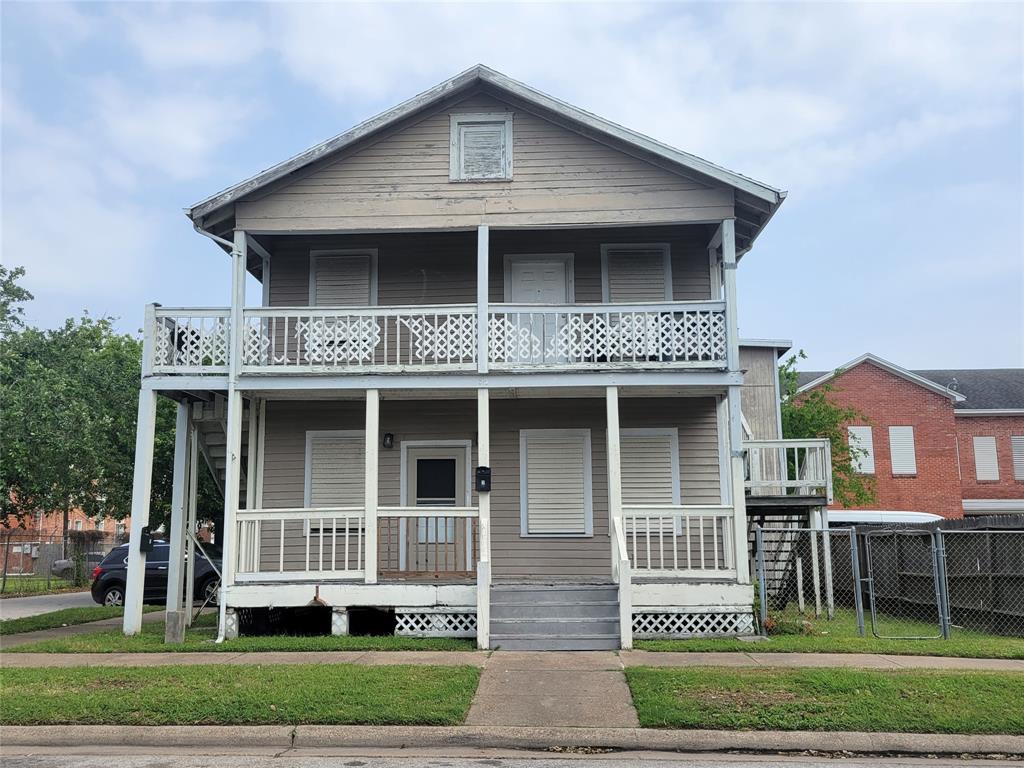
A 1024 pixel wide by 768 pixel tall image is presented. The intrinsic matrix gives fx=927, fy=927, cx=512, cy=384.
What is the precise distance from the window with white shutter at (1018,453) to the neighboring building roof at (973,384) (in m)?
1.06

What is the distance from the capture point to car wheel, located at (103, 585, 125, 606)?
20906 millimetres

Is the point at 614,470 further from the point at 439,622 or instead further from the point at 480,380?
the point at 439,622

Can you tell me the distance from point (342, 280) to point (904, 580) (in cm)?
1164

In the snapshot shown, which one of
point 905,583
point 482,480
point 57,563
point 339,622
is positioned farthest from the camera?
point 57,563

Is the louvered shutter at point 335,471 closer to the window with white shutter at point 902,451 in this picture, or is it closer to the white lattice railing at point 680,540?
the white lattice railing at point 680,540

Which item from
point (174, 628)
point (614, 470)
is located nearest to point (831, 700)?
point (614, 470)

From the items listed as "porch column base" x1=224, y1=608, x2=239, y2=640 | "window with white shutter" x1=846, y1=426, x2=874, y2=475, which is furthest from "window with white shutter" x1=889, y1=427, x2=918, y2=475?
"porch column base" x1=224, y1=608, x2=239, y2=640

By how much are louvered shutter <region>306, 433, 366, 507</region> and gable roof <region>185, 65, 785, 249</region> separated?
4.16 meters

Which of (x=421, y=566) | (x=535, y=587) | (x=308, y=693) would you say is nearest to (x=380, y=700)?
(x=308, y=693)

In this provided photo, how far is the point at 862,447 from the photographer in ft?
111

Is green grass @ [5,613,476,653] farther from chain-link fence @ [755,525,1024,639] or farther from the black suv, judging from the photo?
the black suv

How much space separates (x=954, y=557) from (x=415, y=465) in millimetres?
9180

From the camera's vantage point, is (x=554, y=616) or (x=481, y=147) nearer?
(x=554, y=616)

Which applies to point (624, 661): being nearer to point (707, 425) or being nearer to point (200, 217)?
point (707, 425)
